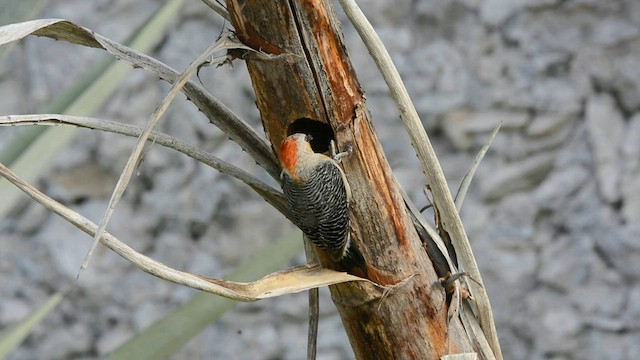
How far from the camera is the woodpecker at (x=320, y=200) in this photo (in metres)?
0.66

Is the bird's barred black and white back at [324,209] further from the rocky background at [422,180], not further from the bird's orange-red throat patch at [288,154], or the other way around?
the rocky background at [422,180]

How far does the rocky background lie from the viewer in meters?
2.30

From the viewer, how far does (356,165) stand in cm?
65

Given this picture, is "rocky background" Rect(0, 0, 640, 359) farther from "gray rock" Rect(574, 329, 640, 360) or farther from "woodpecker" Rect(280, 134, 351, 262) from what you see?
"woodpecker" Rect(280, 134, 351, 262)

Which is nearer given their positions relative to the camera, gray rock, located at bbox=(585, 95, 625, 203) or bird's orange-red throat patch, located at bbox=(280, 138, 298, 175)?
bird's orange-red throat patch, located at bbox=(280, 138, 298, 175)

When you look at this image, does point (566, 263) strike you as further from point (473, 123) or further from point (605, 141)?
point (473, 123)

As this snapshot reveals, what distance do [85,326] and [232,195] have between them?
0.53 meters

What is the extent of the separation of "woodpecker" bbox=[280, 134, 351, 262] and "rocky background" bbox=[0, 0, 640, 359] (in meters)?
1.57

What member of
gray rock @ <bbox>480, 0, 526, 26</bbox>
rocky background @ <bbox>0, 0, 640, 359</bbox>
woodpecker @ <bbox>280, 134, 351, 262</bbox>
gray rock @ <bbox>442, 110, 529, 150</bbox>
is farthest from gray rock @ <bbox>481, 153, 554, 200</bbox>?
woodpecker @ <bbox>280, 134, 351, 262</bbox>

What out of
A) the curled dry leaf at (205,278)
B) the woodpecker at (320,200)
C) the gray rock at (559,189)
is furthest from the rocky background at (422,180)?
the curled dry leaf at (205,278)

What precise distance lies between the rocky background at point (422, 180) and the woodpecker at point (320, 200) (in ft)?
5.16

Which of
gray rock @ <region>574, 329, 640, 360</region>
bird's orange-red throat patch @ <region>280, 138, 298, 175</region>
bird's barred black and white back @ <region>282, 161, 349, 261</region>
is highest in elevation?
gray rock @ <region>574, 329, 640, 360</region>

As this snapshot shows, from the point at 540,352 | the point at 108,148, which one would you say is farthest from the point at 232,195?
the point at 540,352

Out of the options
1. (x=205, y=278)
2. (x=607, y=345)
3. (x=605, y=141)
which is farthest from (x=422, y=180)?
(x=205, y=278)
